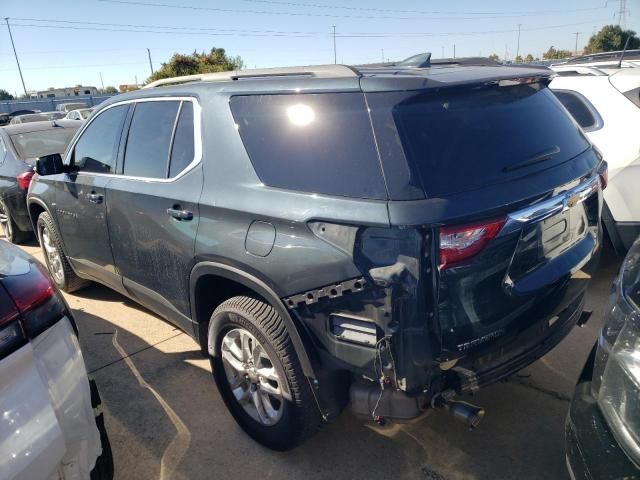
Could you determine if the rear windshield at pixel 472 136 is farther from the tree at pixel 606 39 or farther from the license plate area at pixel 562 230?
the tree at pixel 606 39

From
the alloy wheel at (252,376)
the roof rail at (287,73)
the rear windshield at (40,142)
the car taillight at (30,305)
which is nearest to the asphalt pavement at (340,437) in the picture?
the alloy wheel at (252,376)

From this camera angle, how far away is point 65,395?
5.83 feet

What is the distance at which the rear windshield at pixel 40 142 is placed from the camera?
637 centimetres

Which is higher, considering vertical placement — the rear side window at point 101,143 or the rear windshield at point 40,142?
the rear side window at point 101,143

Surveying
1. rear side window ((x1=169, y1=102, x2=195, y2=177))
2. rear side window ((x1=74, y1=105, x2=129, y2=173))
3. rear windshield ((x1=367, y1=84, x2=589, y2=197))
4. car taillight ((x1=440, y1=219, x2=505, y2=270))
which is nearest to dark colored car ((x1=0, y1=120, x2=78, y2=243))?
rear side window ((x1=74, y1=105, x2=129, y2=173))

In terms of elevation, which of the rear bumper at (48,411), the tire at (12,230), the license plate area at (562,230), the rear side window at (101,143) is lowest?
the tire at (12,230)

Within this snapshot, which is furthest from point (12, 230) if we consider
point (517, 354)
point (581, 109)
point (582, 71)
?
point (582, 71)

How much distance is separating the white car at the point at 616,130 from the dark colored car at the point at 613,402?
8.34 ft

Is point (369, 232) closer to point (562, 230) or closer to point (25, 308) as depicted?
point (562, 230)

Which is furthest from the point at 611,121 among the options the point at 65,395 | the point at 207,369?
the point at 65,395

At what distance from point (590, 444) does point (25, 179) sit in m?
6.24

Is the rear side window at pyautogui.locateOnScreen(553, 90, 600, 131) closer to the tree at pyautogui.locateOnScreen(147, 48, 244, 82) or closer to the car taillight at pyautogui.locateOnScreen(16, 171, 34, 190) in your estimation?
the car taillight at pyautogui.locateOnScreen(16, 171, 34, 190)

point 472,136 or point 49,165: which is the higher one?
point 472,136

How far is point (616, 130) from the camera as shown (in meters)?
4.26
